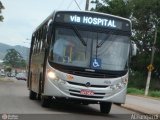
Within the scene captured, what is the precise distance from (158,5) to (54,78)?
55586mm

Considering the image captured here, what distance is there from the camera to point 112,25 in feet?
64.4

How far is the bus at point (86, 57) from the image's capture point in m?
18.8

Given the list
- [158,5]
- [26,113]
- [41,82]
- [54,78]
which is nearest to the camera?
[26,113]

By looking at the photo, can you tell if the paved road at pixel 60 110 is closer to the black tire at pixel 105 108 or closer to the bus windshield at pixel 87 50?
the black tire at pixel 105 108

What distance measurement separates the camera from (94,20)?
19.6 m

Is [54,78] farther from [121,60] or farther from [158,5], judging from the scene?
[158,5]

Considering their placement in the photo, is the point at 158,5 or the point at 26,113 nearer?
the point at 26,113

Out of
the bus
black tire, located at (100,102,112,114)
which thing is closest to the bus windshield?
Result: the bus

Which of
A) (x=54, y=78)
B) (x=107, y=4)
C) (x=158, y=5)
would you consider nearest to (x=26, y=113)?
(x=54, y=78)

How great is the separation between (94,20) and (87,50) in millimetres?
1197

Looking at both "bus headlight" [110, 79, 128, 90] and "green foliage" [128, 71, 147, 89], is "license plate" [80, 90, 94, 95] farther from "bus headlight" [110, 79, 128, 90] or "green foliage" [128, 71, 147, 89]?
"green foliage" [128, 71, 147, 89]

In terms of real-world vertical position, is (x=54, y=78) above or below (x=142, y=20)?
below

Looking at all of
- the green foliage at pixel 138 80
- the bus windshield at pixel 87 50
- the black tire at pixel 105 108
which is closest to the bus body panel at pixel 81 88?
the bus windshield at pixel 87 50

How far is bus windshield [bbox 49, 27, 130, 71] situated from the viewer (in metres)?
19.0
